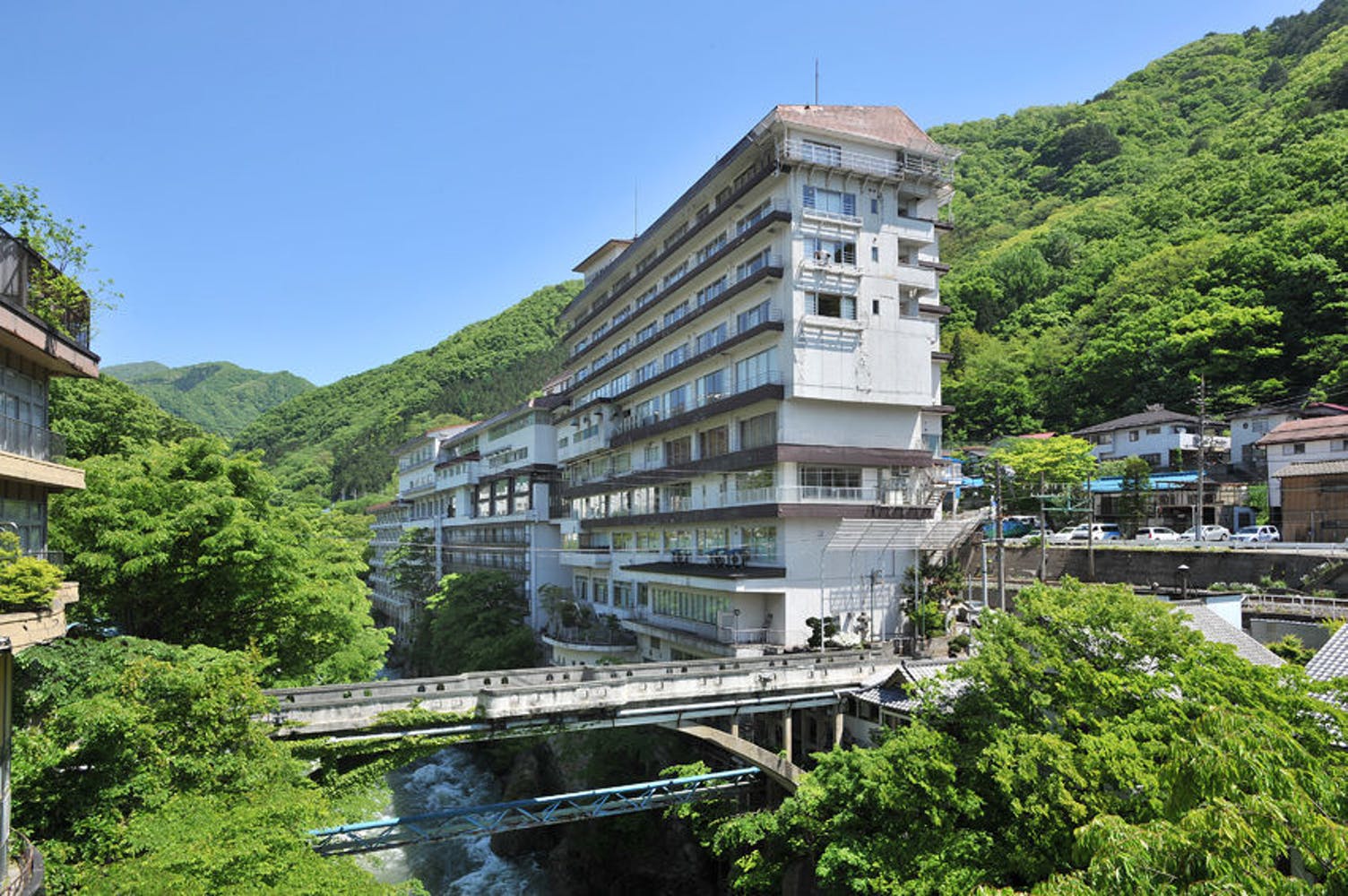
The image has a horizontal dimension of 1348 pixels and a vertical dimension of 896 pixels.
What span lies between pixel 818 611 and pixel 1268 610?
62.0 ft

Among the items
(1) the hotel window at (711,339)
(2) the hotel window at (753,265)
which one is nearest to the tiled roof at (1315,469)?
(2) the hotel window at (753,265)

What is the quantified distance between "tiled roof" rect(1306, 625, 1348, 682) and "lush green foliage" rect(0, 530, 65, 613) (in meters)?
28.2

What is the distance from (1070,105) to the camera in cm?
14350

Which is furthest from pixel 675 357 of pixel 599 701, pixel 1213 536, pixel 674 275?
pixel 1213 536

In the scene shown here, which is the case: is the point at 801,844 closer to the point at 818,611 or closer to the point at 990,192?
the point at 818,611

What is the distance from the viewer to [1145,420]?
66125mm

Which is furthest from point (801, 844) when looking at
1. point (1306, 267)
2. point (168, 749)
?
point (1306, 267)

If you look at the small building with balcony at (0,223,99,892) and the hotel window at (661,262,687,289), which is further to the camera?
the hotel window at (661,262,687,289)

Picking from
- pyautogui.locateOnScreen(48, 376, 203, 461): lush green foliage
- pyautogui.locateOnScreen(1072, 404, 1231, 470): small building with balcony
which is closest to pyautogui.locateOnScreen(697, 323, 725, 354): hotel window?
pyautogui.locateOnScreen(48, 376, 203, 461): lush green foliage

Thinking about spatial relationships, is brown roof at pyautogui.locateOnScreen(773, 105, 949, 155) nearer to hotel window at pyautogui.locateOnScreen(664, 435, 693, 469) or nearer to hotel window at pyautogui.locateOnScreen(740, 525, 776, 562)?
hotel window at pyautogui.locateOnScreen(664, 435, 693, 469)

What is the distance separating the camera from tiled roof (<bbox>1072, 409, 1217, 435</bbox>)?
211ft

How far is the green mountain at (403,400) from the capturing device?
12275 cm

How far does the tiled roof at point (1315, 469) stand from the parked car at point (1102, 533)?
35.3 feet

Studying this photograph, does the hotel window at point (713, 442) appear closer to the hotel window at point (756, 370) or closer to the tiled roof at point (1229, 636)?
the hotel window at point (756, 370)
